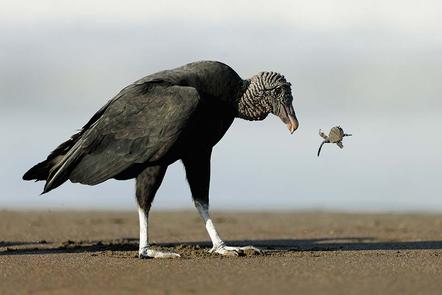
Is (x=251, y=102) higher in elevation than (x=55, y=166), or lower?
higher

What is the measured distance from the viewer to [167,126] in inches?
375

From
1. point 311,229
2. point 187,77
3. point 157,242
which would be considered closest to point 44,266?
point 187,77

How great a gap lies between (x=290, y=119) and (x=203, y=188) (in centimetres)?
108

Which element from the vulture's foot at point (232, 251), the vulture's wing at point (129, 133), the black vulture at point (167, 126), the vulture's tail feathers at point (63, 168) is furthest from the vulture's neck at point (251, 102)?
the vulture's tail feathers at point (63, 168)

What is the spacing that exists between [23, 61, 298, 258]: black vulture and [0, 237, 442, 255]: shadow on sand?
4.08ft

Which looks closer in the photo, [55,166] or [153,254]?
[153,254]

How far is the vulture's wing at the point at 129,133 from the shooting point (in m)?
9.52

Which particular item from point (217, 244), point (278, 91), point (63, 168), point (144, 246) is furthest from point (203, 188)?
point (63, 168)

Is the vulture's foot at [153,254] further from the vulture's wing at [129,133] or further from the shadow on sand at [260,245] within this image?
the shadow on sand at [260,245]

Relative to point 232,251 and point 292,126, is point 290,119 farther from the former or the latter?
point 232,251

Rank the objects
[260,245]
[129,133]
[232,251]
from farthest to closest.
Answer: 1. [260,245]
2. [232,251]
3. [129,133]

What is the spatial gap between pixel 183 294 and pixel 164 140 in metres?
2.34

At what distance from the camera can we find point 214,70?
9953mm

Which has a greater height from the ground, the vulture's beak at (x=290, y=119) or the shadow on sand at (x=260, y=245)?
the vulture's beak at (x=290, y=119)
